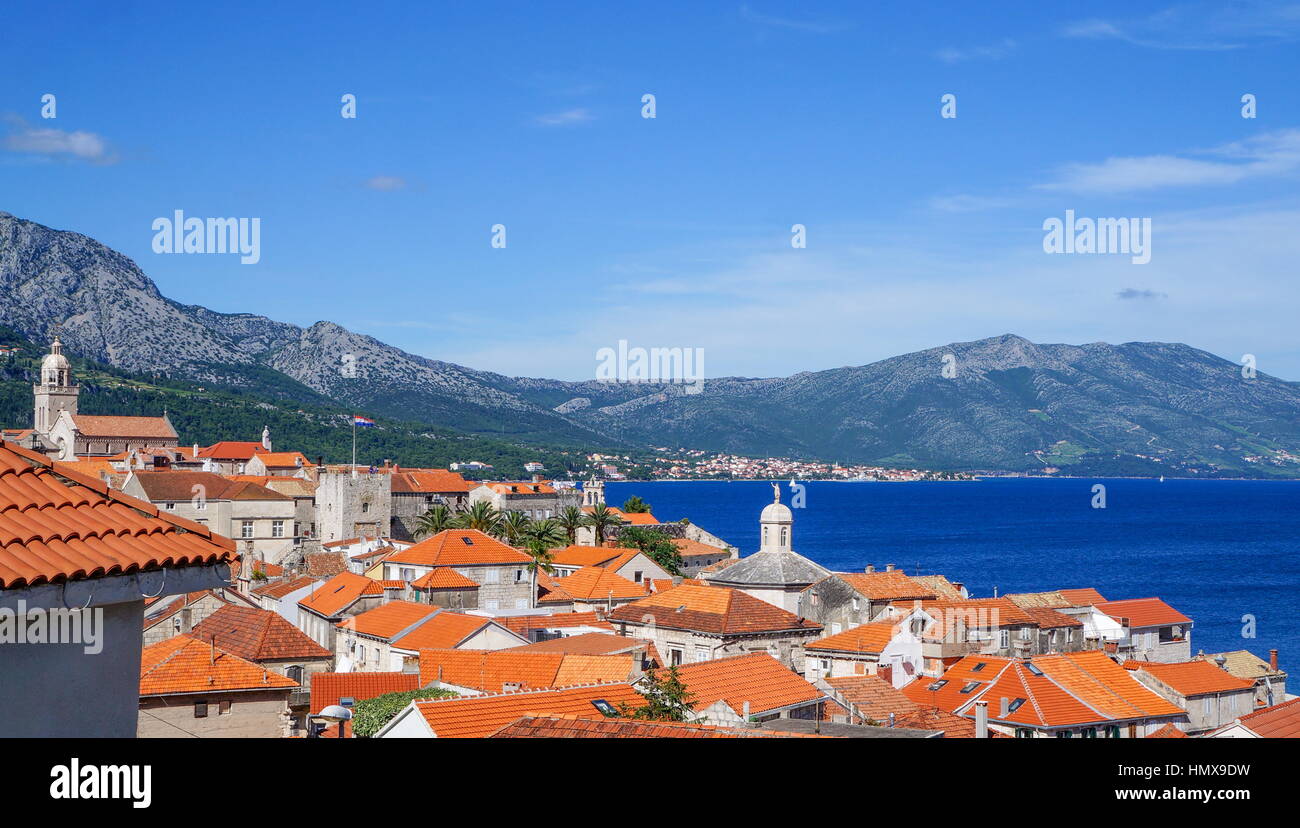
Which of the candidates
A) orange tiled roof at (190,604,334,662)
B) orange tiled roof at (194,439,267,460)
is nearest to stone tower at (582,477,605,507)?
orange tiled roof at (194,439,267,460)

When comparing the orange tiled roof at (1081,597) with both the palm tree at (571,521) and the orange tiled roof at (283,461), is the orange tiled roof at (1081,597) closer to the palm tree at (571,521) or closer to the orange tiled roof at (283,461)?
the palm tree at (571,521)

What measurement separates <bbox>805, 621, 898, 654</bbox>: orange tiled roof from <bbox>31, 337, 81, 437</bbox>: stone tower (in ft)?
284

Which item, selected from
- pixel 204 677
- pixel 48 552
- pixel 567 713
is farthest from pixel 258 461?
pixel 48 552

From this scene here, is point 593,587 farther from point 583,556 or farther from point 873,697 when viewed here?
point 873,697

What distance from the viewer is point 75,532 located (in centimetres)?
518

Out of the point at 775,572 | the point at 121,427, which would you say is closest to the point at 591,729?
the point at 775,572

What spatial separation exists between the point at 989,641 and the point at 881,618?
4852 millimetres

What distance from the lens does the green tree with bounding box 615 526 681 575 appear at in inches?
3460

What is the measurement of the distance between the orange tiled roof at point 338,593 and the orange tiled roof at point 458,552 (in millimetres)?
2872

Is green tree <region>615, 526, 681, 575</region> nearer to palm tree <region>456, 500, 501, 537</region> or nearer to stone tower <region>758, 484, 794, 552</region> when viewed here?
palm tree <region>456, 500, 501, 537</region>
